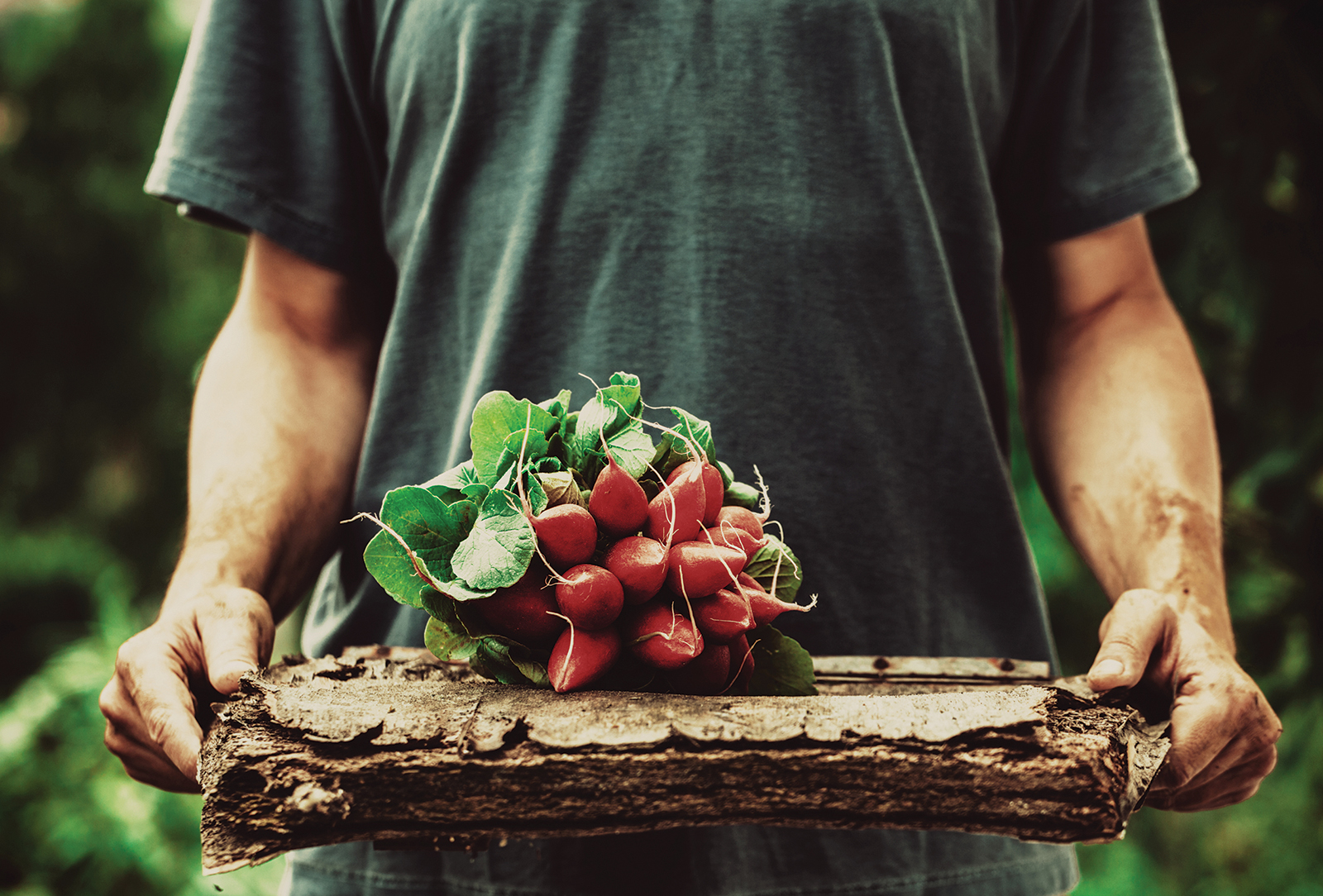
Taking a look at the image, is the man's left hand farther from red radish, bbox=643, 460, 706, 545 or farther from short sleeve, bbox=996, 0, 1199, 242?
short sleeve, bbox=996, 0, 1199, 242

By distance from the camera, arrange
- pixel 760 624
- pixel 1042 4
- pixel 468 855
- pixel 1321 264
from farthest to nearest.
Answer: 1. pixel 1321 264
2. pixel 1042 4
3. pixel 468 855
4. pixel 760 624

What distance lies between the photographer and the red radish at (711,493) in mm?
1021

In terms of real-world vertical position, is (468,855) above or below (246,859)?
below

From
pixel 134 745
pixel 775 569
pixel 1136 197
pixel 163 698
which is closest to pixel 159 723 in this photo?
pixel 163 698

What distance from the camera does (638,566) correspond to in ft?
3.13

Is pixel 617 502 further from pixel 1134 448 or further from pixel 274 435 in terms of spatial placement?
pixel 1134 448

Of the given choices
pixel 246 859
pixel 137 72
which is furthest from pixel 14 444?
pixel 246 859

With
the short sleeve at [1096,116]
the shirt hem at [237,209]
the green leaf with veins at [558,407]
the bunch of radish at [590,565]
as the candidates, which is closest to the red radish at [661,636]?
the bunch of radish at [590,565]

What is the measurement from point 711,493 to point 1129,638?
1.60ft

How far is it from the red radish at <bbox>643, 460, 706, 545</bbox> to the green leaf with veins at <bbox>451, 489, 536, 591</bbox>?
0.46 feet

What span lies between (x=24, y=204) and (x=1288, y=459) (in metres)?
5.88

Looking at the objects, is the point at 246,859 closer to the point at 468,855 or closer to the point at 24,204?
the point at 468,855

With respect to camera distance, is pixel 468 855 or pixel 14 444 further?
pixel 14 444

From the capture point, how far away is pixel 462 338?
1.38 meters
